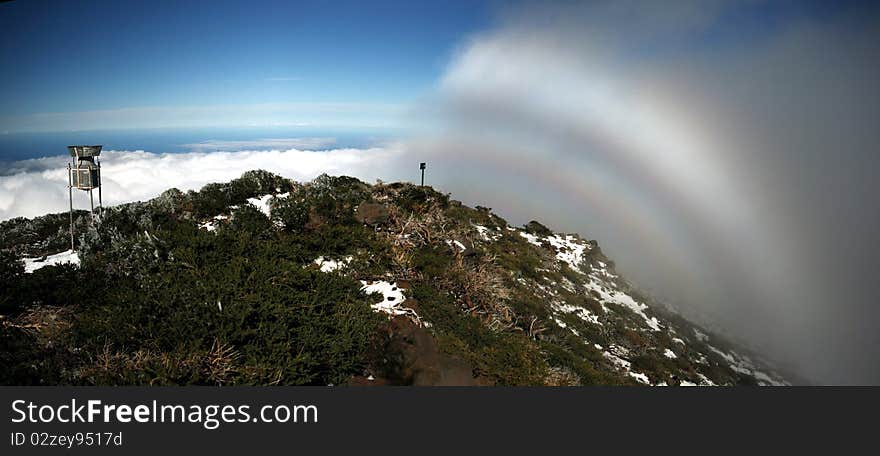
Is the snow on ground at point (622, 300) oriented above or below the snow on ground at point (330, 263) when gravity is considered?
below

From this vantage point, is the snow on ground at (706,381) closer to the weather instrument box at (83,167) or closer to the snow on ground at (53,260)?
the snow on ground at (53,260)

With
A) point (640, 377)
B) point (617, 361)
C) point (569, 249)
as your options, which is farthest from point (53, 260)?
point (569, 249)

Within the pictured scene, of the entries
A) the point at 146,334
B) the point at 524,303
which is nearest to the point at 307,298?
the point at 146,334

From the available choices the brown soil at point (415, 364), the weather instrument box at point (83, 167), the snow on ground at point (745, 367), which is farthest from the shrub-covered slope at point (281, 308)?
the snow on ground at point (745, 367)

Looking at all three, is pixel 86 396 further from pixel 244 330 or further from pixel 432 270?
pixel 432 270

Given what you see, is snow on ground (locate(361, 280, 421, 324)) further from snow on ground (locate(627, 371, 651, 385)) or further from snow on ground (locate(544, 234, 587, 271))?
snow on ground (locate(544, 234, 587, 271))

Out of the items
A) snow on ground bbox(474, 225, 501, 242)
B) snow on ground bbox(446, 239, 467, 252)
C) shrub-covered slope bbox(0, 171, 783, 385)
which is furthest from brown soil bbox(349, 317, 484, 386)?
snow on ground bbox(474, 225, 501, 242)
